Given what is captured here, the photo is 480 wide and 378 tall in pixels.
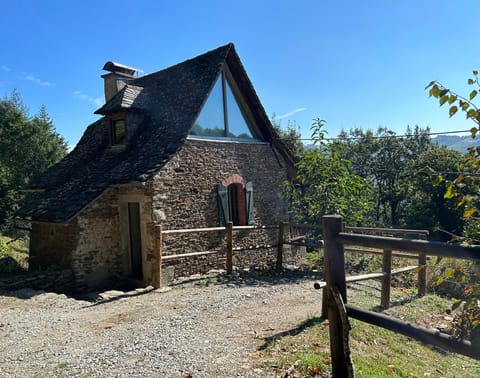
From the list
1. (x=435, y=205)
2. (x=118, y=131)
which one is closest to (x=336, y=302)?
(x=118, y=131)

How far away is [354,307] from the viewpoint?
3.19 meters

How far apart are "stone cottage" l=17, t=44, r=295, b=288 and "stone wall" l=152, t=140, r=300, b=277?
0.03m

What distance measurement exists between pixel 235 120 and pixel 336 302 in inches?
349

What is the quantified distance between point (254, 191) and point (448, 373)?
806 cm

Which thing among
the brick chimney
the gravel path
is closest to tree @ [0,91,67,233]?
the brick chimney

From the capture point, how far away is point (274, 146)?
12.5m

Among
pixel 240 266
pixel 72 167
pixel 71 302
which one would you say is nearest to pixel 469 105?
pixel 71 302

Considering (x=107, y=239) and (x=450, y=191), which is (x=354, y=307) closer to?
(x=450, y=191)

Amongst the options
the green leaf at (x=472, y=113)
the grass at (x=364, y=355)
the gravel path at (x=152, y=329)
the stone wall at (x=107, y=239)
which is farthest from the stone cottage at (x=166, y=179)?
the green leaf at (x=472, y=113)

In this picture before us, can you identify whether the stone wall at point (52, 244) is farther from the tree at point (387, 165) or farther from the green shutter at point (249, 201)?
the tree at point (387, 165)

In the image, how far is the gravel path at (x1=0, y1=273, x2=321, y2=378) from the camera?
3930 millimetres

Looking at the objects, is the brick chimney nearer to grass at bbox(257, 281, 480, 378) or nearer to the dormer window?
the dormer window

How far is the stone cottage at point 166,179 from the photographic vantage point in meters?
9.01

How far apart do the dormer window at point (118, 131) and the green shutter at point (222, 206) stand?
3.20 metres
